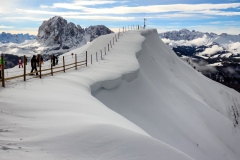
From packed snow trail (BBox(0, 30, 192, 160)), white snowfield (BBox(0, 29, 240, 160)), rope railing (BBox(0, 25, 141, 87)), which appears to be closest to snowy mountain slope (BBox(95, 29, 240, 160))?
white snowfield (BBox(0, 29, 240, 160))

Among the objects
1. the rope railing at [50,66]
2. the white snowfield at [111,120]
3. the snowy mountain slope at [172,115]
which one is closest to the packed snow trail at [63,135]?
the white snowfield at [111,120]

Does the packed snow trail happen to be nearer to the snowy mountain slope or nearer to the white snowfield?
the white snowfield

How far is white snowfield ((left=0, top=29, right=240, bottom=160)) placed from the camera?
7.47 metres

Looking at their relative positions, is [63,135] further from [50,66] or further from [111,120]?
[50,66]

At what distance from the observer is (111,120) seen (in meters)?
10.3

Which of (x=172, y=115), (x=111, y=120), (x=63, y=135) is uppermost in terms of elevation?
(x=63, y=135)

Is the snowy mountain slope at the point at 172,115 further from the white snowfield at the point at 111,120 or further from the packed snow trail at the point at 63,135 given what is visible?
the packed snow trail at the point at 63,135

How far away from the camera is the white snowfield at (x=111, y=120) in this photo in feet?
24.5

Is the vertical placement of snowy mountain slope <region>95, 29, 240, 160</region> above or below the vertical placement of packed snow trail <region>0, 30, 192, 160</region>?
below

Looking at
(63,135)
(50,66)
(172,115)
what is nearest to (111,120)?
(63,135)

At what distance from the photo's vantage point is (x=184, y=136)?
24.4m

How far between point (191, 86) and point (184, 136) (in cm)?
2267

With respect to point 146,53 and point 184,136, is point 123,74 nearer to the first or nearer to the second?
point 184,136

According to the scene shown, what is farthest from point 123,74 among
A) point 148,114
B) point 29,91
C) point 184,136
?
point 29,91
